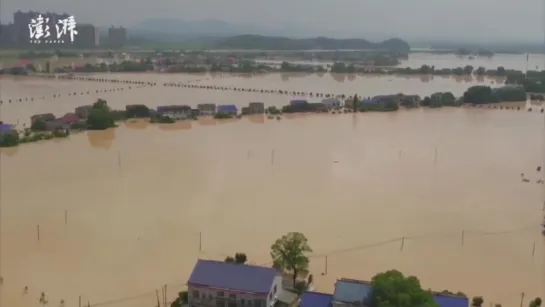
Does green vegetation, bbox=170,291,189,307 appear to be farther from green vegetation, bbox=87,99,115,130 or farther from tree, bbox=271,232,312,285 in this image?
green vegetation, bbox=87,99,115,130

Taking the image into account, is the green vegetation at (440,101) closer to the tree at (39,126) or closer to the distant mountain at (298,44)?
the tree at (39,126)

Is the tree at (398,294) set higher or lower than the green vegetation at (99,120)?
lower

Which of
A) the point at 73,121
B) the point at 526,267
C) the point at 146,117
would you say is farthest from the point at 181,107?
the point at 526,267

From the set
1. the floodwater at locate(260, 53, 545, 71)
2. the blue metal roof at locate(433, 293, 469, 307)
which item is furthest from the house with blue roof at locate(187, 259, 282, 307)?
the floodwater at locate(260, 53, 545, 71)

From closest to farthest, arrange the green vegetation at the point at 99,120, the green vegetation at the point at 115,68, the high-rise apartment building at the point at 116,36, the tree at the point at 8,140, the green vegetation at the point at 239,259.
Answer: the green vegetation at the point at 239,259
the tree at the point at 8,140
the green vegetation at the point at 99,120
the green vegetation at the point at 115,68
the high-rise apartment building at the point at 116,36

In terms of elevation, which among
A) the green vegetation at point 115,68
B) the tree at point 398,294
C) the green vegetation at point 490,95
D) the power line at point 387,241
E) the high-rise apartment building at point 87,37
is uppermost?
the high-rise apartment building at point 87,37

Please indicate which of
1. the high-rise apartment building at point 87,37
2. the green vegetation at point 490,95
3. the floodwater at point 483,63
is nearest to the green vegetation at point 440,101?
the green vegetation at point 490,95

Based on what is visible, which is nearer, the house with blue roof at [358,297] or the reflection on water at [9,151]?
the house with blue roof at [358,297]
